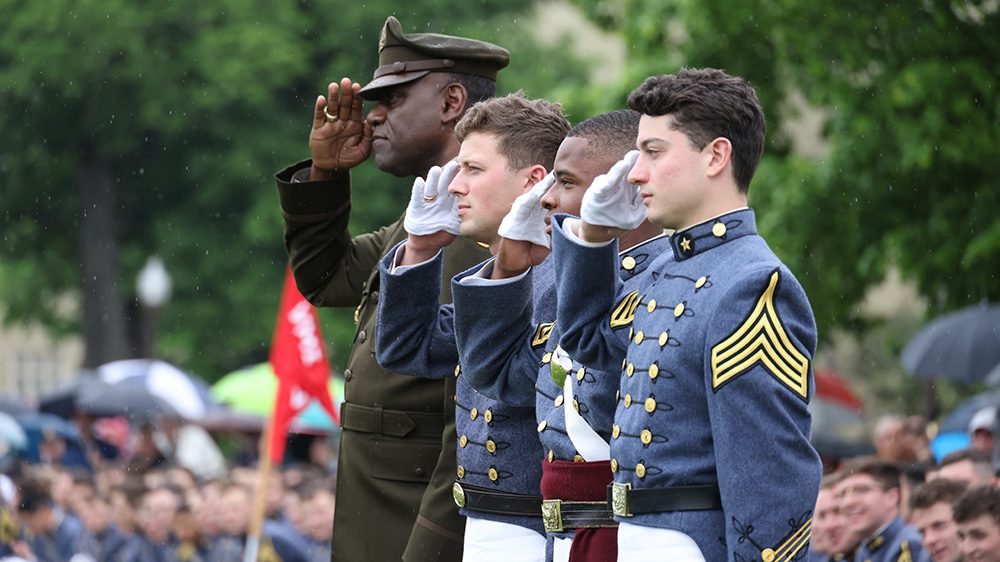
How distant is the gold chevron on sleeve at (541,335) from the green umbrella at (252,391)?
1450 cm

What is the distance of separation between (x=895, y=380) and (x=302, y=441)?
443 inches

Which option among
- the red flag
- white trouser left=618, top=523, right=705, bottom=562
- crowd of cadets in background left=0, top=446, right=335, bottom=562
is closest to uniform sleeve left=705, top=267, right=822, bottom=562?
white trouser left=618, top=523, right=705, bottom=562

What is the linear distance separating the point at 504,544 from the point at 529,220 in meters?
0.88

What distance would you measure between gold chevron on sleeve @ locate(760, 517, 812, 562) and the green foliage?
76.5 feet

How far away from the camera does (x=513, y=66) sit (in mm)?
28875

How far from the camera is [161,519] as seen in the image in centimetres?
1350

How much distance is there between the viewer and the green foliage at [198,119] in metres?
28.1

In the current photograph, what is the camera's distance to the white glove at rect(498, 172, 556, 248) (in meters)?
4.62

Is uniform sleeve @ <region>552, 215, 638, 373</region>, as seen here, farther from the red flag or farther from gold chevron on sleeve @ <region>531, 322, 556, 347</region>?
the red flag

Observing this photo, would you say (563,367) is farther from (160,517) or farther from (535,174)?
(160,517)

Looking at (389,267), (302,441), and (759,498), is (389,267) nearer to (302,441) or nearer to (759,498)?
(759,498)

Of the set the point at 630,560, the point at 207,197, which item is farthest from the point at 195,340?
the point at 630,560

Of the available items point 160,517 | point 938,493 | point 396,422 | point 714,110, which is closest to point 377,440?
point 396,422

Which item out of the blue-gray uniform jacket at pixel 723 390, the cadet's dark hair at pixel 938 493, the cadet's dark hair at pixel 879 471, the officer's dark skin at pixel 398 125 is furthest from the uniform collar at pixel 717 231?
the cadet's dark hair at pixel 879 471
